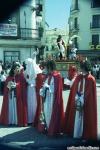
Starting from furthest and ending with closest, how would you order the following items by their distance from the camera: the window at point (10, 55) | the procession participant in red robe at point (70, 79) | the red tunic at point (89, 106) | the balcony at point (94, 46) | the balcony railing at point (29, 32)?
the balcony at point (94, 46) < the window at point (10, 55) < the procession participant in red robe at point (70, 79) < the red tunic at point (89, 106) < the balcony railing at point (29, 32)

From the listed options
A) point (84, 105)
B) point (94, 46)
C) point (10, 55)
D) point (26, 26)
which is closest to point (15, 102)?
point (26, 26)

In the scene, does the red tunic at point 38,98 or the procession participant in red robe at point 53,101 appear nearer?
the procession participant in red robe at point 53,101

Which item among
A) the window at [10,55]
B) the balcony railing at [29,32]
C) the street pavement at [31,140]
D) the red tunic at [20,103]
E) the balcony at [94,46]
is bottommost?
the street pavement at [31,140]

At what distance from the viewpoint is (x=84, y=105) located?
494 cm

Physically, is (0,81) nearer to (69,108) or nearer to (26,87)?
(26,87)

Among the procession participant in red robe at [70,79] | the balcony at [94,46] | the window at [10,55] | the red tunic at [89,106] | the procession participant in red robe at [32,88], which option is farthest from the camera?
the balcony at [94,46]

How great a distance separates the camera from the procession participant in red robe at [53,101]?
211 inches

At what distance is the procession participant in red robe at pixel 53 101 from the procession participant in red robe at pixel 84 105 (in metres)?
0.26

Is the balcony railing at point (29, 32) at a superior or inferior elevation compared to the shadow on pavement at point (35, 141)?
superior

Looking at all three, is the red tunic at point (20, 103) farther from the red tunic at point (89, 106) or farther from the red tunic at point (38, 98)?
the red tunic at point (89, 106)

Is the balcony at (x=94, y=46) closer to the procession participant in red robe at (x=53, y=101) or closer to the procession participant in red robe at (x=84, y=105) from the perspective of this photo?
the procession participant in red robe at (x=53, y=101)

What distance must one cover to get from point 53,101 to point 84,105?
0.62 m

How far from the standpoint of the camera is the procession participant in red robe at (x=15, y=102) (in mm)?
6484

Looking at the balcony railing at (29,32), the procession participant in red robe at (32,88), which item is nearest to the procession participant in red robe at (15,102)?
the procession participant in red robe at (32,88)
